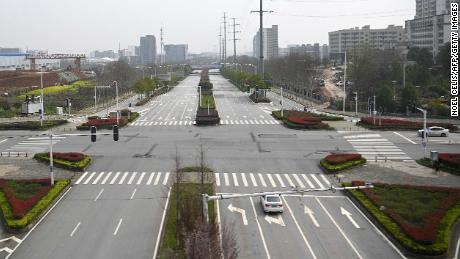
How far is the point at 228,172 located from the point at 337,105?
37627 mm

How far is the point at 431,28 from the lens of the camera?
108 meters

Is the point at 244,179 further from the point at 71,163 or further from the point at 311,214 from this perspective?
the point at 71,163

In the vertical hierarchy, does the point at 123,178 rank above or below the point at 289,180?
above

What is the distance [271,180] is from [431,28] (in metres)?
89.8

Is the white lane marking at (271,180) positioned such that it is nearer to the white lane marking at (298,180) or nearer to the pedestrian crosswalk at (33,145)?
the white lane marking at (298,180)

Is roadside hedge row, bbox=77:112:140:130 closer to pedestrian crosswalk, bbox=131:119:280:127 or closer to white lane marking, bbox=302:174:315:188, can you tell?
pedestrian crosswalk, bbox=131:119:280:127

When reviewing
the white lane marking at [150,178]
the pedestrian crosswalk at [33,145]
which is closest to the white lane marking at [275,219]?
the white lane marking at [150,178]

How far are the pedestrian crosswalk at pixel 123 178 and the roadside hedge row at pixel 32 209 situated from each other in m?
2.04

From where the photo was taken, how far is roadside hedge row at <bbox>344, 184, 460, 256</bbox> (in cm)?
1997

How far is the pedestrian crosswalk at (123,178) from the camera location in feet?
100

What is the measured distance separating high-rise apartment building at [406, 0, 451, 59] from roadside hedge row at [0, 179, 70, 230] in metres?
79.9

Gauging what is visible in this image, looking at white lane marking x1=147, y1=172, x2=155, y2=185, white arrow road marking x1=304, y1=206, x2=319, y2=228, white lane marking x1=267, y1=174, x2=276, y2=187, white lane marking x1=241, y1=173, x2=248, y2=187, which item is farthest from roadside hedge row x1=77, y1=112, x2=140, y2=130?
white arrow road marking x1=304, y1=206, x2=319, y2=228

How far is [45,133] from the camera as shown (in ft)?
156

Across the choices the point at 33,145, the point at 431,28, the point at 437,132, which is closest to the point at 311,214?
the point at 437,132
